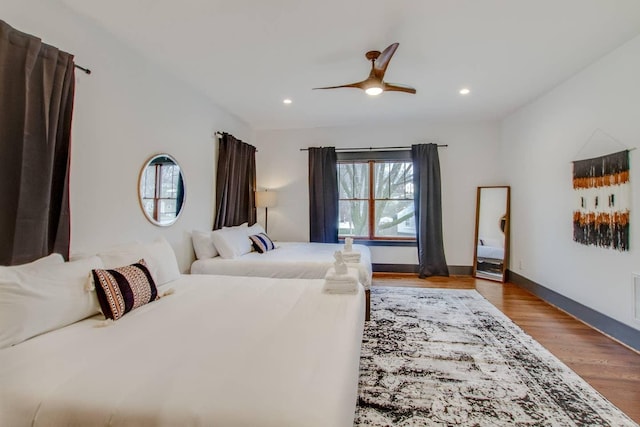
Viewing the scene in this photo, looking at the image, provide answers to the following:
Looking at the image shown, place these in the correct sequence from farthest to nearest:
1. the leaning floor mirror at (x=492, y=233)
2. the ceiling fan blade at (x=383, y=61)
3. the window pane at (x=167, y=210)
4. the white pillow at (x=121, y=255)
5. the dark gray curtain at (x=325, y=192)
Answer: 1. the dark gray curtain at (x=325, y=192)
2. the leaning floor mirror at (x=492, y=233)
3. the window pane at (x=167, y=210)
4. the ceiling fan blade at (x=383, y=61)
5. the white pillow at (x=121, y=255)

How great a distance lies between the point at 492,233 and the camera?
15.6 ft

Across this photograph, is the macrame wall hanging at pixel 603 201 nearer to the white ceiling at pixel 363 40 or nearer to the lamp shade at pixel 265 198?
the white ceiling at pixel 363 40

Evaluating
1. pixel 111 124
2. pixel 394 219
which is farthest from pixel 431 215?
pixel 111 124

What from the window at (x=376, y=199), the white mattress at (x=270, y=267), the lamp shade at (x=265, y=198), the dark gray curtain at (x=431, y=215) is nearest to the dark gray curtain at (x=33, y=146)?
the white mattress at (x=270, y=267)

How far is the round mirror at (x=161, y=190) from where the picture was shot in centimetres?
277

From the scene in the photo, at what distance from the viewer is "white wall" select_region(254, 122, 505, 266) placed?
4.92m

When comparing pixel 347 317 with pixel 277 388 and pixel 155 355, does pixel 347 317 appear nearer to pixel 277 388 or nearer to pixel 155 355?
pixel 277 388

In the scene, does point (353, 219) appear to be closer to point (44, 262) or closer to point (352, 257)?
point (352, 257)

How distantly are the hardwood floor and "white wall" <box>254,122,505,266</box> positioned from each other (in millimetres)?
1153

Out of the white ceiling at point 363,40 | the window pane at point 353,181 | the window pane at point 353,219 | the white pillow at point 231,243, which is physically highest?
the white ceiling at point 363,40

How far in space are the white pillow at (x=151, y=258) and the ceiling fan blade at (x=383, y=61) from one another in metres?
2.46

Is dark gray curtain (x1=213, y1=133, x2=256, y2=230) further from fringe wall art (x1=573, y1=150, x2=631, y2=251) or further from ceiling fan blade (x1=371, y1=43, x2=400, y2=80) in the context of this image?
fringe wall art (x1=573, y1=150, x2=631, y2=251)

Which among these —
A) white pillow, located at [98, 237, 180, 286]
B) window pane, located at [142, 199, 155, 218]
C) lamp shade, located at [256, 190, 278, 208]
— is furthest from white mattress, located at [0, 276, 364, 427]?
lamp shade, located at [256, 190, 278, 208]

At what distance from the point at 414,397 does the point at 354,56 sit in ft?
9.19
